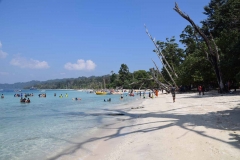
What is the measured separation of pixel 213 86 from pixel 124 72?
74.2 metres

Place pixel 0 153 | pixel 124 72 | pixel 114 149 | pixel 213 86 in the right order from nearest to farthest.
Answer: pixel 114 149, pixel 0 153, pixel 213 86, pixel 124 72

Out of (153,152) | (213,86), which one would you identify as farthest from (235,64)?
(213,86)

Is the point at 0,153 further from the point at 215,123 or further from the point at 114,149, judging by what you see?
the point at 215,123

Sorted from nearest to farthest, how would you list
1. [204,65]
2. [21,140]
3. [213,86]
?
[21,140]
[204,65]
[213,86]

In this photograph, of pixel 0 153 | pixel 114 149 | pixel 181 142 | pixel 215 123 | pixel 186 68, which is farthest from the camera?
pixel 186 68

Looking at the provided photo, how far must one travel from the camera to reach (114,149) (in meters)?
8.19

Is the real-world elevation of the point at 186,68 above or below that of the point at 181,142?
above

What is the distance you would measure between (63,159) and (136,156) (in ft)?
9.15

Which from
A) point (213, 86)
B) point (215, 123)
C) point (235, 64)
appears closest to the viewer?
point (215, 123)

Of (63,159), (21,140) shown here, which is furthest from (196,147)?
(21,140)

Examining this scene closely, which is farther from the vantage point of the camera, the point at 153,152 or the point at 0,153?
the point at 0,153

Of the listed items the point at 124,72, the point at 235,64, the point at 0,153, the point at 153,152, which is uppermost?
the point at 124,72

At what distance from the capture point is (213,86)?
4556 centimetres

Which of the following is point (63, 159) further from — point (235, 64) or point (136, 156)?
point (235, 64)
